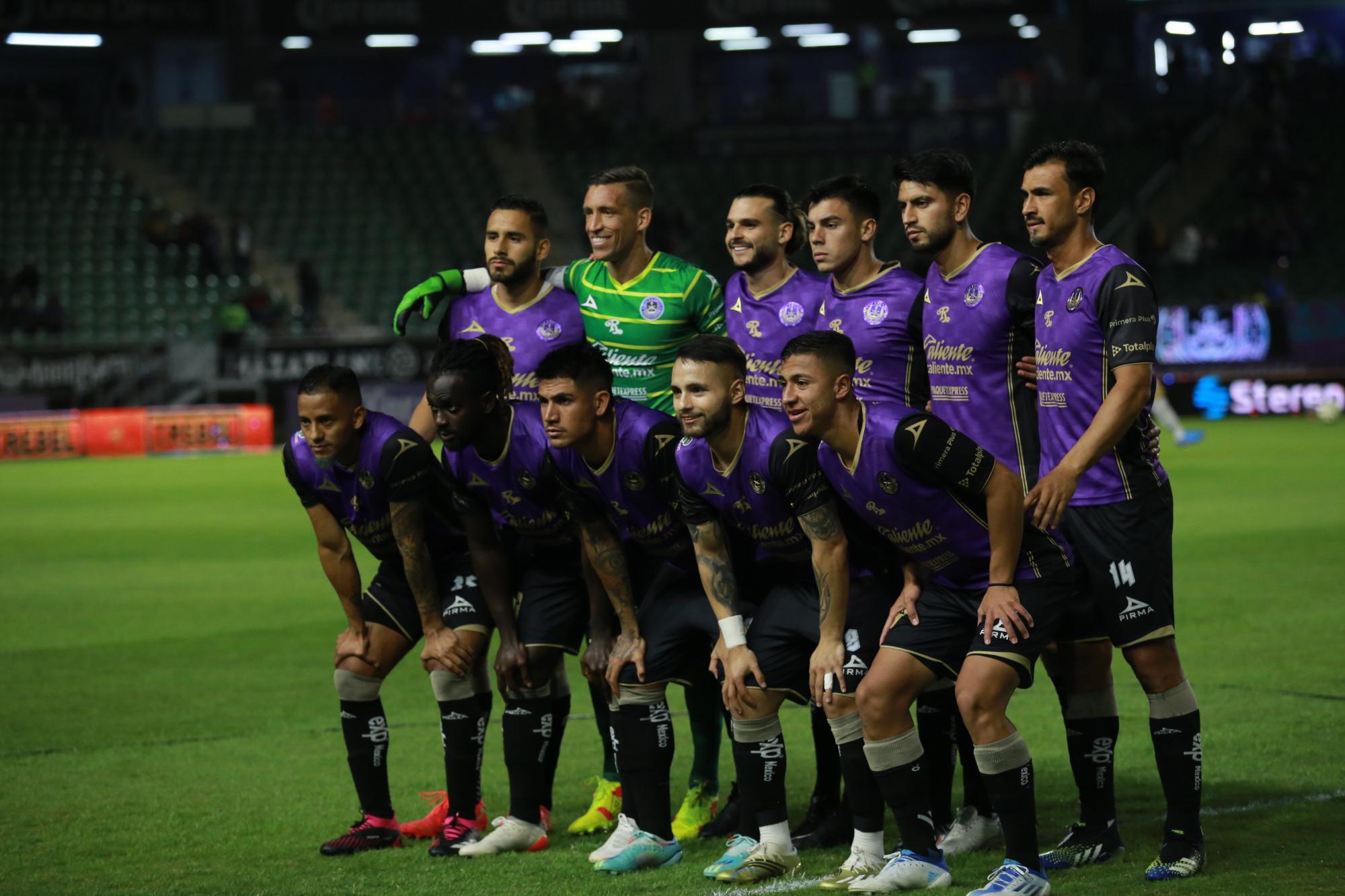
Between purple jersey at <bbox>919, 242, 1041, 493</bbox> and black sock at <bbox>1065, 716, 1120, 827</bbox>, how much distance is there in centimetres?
94

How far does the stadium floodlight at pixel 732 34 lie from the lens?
39.1 meters

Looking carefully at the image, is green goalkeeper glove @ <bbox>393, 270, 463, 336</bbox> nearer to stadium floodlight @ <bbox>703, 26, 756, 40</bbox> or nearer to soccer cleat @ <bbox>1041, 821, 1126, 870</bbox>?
soccer cleat @ <bbox>1041, 821, 1126, 870</bbox>

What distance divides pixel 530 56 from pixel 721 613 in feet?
146

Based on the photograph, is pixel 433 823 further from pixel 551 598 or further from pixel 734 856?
pixel 734 856

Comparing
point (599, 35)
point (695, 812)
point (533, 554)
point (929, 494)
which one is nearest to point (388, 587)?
point (533, 554)

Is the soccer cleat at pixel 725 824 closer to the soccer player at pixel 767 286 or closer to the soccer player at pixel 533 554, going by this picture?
the soccer player at pixel 767 286

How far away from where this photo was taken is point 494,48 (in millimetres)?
48094

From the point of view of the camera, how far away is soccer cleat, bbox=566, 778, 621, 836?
6.91 m

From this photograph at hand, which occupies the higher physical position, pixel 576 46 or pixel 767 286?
pixel 576 46

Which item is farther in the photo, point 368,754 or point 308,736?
point 308,736

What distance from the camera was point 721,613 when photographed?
20.1 feet

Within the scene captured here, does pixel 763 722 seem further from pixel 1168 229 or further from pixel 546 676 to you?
pixel 1168 229

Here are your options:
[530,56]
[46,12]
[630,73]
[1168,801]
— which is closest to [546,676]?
[1168,801]

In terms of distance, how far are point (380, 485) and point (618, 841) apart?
5.70ft
